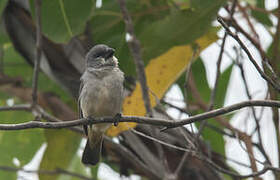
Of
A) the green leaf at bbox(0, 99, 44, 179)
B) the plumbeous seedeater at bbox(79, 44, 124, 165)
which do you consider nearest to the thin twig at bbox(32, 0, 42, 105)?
the plumbeous seedeater at bbox(79, 44, 124, 165)

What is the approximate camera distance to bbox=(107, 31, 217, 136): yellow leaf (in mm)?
4520

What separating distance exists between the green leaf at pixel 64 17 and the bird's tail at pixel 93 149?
0.88m

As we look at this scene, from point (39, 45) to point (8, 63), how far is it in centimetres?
160

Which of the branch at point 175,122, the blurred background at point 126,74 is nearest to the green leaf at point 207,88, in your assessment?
the blurred background at point 126,74

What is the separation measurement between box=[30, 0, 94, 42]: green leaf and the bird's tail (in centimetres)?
88

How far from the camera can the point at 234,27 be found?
435 cm

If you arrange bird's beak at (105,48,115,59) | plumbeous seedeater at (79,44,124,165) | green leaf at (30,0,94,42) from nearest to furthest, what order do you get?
1. plumbeous seedeater at (79,44,124,165)
2. bird's beak at (105,48,115,59)
3. green leaf at (30,0,94,42)

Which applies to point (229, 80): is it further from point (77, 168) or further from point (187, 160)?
point (77, 168)

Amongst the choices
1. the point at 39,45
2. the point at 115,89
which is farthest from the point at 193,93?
the point at 39,45

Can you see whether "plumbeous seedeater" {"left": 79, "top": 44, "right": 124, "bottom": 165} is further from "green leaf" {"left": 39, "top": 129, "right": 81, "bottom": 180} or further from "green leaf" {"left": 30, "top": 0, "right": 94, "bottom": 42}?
"green leaf" {"left": 39, "top": 129, "right": 81, "bottom": 180}

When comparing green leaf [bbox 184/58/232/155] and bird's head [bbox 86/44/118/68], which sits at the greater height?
bird's head [bbox 86/44/118/68]

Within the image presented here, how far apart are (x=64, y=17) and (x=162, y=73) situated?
980mm

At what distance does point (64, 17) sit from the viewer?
4.74m

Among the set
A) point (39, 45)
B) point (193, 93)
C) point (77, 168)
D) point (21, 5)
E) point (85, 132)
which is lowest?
point (77, 168)
